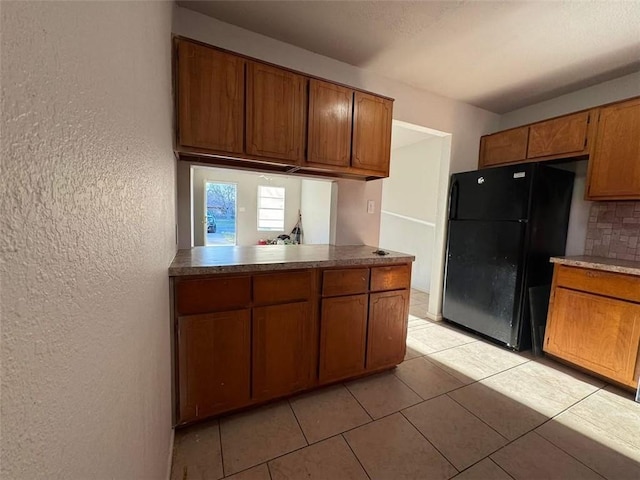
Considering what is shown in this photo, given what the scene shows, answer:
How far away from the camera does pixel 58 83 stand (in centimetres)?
28

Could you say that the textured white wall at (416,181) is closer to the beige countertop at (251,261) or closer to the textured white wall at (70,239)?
the beige countertop at (251,261)

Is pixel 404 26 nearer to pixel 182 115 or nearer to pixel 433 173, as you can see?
pixel 182 115

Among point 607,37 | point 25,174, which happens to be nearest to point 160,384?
point 25,174

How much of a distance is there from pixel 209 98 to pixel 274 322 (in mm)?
1353

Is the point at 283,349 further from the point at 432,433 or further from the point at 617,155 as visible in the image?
the point at 617,155

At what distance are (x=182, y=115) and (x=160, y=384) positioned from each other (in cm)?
134

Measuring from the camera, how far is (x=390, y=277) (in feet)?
6.24

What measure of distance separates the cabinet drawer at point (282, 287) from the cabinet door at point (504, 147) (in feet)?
8.29

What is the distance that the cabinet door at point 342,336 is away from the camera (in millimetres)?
1699

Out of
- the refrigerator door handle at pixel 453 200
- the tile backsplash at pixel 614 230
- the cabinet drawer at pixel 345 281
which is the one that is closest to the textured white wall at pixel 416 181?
the refrigerator door handle at pixel 453 200

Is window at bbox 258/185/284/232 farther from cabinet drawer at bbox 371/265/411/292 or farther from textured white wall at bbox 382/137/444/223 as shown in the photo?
cabinet drawer at bbox 371/265/411/292

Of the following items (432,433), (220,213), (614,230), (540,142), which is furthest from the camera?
(220,213)

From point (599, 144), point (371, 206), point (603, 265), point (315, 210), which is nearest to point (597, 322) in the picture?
point (603, 265)

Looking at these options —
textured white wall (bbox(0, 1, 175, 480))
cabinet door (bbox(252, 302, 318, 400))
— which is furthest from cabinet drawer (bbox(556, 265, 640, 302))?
textured white wall (bbox(0, 1, 175, 480))
